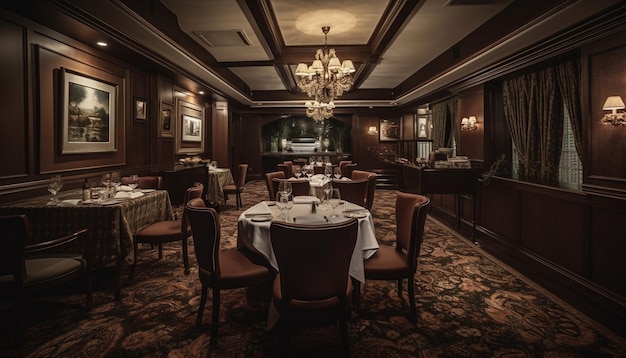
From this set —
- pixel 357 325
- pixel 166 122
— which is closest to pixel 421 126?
pixel 166 122

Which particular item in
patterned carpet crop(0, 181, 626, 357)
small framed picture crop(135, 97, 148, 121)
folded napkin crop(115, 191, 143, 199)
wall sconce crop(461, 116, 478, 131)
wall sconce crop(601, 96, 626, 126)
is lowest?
patterned carpet crop(0, 181, 626, 357)


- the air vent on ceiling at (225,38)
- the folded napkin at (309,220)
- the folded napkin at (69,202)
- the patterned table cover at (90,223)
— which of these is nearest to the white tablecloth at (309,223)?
the folded napkin at (309,220)

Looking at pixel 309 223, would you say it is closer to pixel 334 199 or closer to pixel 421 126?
pixel 334 199

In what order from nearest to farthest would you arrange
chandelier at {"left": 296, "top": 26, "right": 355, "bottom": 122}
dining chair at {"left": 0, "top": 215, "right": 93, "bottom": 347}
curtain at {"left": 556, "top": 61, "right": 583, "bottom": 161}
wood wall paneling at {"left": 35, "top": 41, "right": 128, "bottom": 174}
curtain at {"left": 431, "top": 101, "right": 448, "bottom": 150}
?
dining chair at {"left": 0, "top": 215, "right": 93, "bottom": 347} < wood wall paneling at {"left": 35, "top": 41, "right": 128, "bottom": 174} < curtain at {"left": 556, "top": 61, "right": 583, "bottom": 161} < chandelier at {"left": 296, "top": 26, "right": 355, "bottom": 122} < curtain at {"left": 431, "top": 101, "right": 448, "bottom": 150}

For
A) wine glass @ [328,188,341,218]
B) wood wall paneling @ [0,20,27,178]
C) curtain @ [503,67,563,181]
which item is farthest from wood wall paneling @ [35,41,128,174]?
curtain @ [503,67,563,181]

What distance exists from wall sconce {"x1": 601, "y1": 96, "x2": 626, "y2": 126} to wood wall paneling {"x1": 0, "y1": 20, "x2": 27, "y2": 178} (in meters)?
5.50

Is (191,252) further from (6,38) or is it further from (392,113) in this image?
(392,113)

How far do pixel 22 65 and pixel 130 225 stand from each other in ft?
6.55

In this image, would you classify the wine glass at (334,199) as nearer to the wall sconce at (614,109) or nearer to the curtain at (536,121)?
the wall sconce at (614,109)

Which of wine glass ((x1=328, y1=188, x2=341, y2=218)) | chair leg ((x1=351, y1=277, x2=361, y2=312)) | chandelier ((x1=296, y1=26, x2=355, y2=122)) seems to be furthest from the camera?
chandelier ((x1=296, y1=26, x2=355, y2=122))

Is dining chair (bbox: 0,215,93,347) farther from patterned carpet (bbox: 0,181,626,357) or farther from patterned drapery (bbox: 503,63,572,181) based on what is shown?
patterned drapery (bbox: 503,63,572,181)

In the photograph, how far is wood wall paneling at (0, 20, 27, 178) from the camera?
3209mm

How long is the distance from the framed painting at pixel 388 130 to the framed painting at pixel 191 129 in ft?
20.2

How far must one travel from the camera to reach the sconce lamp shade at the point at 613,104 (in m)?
2.76
